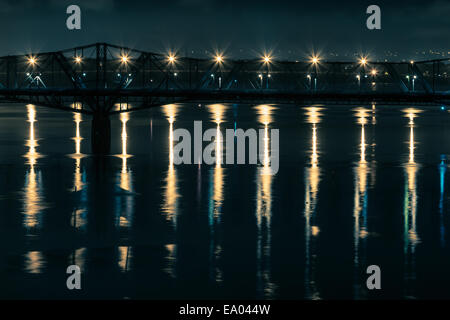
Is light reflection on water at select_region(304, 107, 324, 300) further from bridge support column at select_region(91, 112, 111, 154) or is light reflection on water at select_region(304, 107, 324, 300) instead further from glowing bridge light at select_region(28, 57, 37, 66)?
glowing bridge light at select_region(28, 57, 37, 66)

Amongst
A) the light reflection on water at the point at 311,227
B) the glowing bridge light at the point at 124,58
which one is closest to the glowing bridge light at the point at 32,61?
the glowing bridge light at the point at 124,58

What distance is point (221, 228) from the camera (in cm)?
4953

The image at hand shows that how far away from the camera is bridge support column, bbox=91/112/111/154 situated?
4172 inches

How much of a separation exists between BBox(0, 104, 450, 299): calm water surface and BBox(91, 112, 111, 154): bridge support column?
9.95m

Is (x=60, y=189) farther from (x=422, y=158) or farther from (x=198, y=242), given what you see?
(x=422, y=158)

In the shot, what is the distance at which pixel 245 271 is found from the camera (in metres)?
37.3

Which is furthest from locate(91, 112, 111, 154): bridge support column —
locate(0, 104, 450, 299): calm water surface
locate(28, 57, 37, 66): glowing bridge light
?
locate(28, 57, 37, 66): glowing bridge light

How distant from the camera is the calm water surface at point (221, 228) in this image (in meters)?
35.3

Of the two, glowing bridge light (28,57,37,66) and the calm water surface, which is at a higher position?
glowing bridge light (28,57,37,66)

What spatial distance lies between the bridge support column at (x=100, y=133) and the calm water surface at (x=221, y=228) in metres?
9.95

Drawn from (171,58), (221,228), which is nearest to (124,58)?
(171,58)

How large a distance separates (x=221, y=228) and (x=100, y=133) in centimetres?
5972
